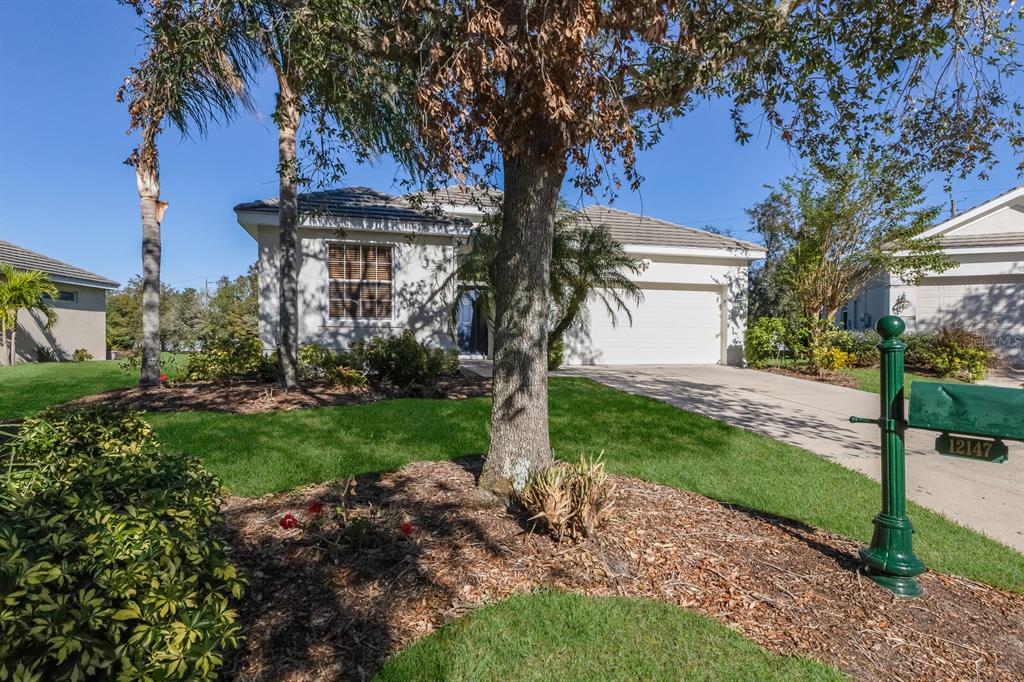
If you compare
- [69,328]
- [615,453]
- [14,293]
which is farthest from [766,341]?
[69,328]

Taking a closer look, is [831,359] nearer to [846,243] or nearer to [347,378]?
[846,243]

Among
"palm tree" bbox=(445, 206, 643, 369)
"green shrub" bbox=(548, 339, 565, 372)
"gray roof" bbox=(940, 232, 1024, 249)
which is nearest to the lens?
"palm tree" bbox=(445, 206, 643, 369)

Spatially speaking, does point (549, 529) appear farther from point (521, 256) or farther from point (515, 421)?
point (521, 256)

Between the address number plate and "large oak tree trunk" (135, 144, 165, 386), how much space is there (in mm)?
11245

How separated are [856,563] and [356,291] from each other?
1047 cm

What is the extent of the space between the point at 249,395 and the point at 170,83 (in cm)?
497

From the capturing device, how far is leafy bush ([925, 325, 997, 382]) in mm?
12266

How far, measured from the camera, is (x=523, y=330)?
13.0ft

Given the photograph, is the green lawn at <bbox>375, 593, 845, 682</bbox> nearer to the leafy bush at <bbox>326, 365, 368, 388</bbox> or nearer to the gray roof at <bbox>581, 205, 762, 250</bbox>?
the leafy bush at <bbox>326, 365, 368, 388</bbox>

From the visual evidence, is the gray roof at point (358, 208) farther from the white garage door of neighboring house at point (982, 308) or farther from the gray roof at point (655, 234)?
the white garage door of neighboring house at point (982, 308)

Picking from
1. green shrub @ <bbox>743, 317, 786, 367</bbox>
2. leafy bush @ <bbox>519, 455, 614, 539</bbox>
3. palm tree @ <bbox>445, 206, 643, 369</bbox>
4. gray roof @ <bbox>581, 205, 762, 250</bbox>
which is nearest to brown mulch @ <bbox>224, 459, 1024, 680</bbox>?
leafy bush @ <bbox>519, 455, 614, 539</bbox>

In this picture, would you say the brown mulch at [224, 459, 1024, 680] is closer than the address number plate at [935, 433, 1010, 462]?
Yes

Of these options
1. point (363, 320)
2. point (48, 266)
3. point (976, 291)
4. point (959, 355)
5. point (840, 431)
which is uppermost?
point (48, 266)

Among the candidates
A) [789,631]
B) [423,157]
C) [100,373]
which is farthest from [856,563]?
[100,373]
